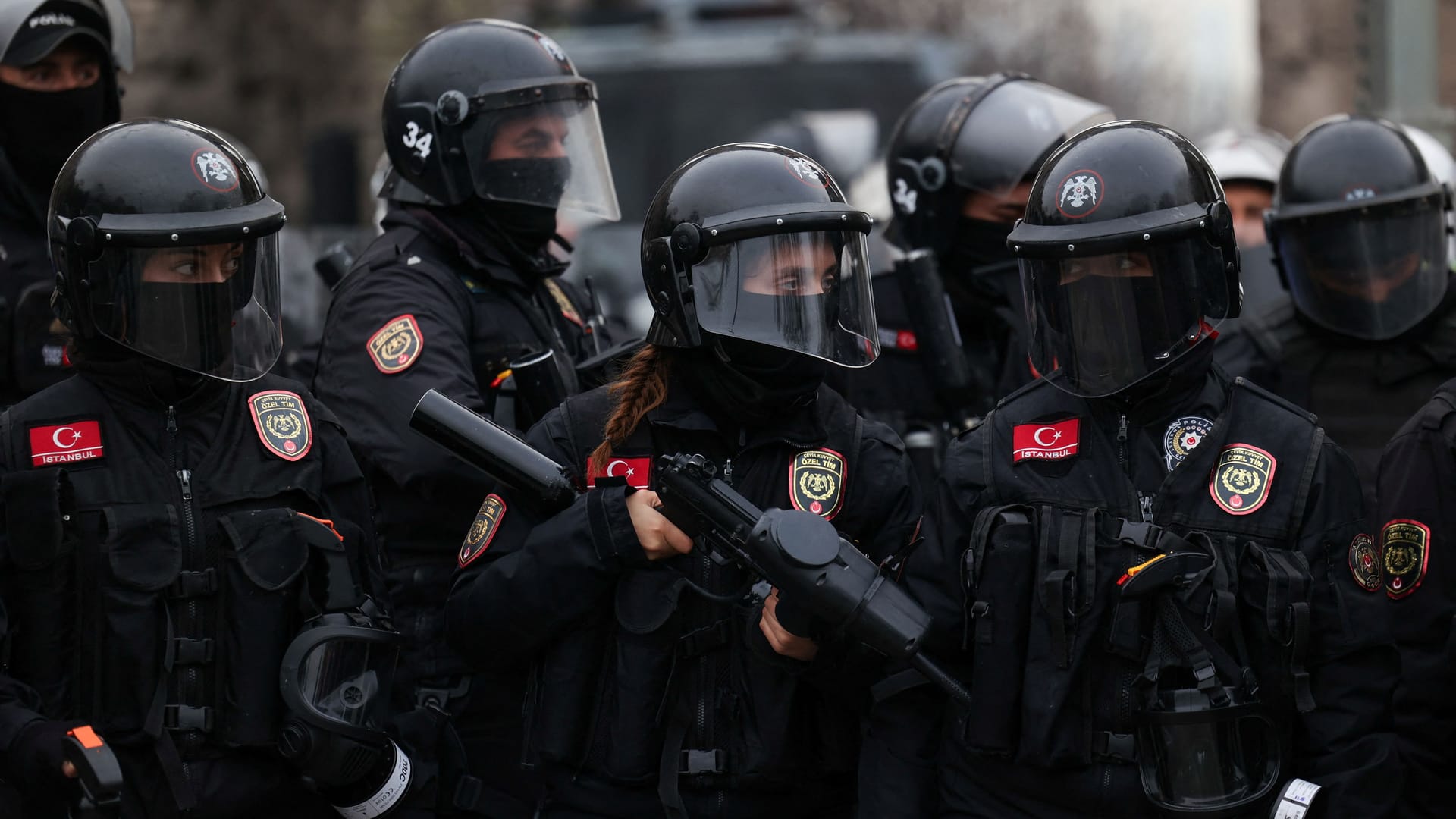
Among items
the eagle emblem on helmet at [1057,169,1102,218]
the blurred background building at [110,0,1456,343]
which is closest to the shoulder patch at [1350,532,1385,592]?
the eagle emblem on helmet at [1057,169,1102,218]

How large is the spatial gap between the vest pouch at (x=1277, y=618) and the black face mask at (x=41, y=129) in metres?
3.35

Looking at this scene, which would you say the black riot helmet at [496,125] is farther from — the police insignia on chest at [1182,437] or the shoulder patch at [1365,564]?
the shoulder patch at [1365,564]

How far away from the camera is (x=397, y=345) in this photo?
4.08 meters

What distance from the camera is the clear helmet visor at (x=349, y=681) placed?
3.29 meters

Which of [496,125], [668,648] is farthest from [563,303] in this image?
[668,648]

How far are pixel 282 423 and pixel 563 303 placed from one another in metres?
1.31

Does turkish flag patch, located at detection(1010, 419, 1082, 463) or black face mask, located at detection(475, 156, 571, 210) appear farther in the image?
black face mask, located at detection(475, 156, 571, 210)

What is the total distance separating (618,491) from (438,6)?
17.6m

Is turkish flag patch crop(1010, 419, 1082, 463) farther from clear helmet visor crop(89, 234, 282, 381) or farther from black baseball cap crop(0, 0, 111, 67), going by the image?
black baseball cap crop(0, 0, 111, 67)

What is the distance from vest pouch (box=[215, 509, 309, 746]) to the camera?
3260 mm

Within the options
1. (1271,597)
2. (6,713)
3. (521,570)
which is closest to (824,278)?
(521,570)

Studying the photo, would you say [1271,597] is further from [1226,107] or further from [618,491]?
[1226,107]

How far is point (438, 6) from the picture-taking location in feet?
65.6

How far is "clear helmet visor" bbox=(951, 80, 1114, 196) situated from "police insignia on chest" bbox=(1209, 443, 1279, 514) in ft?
6.58
